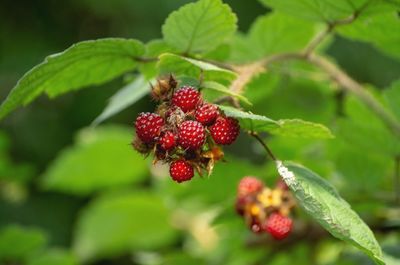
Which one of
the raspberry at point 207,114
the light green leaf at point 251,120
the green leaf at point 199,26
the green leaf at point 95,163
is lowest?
the green leaf at point 95,163

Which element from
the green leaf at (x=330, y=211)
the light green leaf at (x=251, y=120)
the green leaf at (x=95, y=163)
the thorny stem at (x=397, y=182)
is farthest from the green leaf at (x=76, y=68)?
the green leaf at (x=95, y=163)

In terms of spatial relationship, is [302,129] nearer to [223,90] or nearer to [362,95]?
[223,90]

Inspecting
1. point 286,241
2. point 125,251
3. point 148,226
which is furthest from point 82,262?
point 286,241

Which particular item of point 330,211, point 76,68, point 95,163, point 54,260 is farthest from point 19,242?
point 330,211

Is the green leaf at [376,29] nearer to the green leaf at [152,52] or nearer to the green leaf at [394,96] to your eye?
the green leaf at [394,96]

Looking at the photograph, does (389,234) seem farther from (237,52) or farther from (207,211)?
(207,211)

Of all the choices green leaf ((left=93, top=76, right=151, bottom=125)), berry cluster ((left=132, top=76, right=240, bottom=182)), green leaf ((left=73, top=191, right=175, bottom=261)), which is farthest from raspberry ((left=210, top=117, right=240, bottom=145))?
green leaf ((left=73, top=191, right=175, bottom=261))
